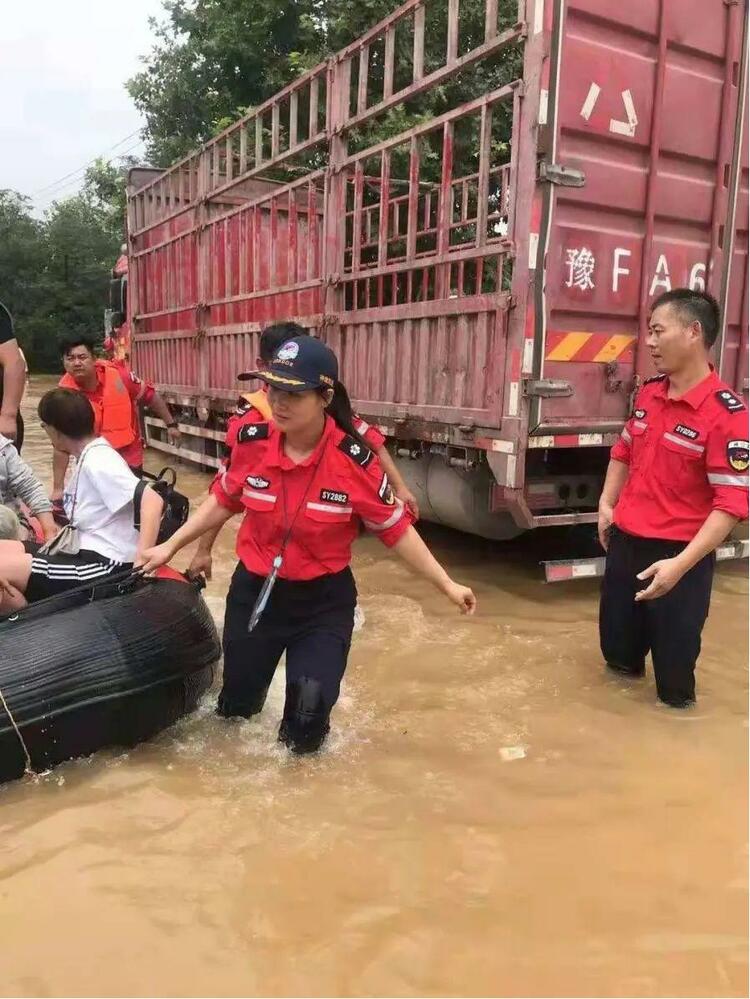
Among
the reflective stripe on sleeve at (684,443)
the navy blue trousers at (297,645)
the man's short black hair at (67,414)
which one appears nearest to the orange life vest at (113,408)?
the man's short black hair at (67,414)

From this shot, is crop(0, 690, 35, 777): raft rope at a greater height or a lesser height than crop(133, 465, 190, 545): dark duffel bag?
lesser

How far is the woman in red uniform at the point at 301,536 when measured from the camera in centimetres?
272

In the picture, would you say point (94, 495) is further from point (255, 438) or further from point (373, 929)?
point (373, 929)

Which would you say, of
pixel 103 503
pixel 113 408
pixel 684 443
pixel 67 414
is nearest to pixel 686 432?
pixel 684 443

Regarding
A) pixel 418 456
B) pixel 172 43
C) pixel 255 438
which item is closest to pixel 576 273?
pixel 418 456

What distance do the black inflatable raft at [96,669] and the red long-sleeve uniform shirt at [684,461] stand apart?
1755 millimetres

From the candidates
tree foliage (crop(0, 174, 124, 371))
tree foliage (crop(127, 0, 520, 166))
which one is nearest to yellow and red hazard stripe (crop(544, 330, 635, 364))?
tree foliage (crop(127, 0, 520, 166))

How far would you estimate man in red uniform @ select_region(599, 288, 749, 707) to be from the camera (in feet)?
9.87

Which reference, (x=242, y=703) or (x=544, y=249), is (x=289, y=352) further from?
(x=544, y=249)

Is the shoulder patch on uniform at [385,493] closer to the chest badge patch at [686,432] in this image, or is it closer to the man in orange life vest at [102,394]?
the chest badge patch at [686,432]

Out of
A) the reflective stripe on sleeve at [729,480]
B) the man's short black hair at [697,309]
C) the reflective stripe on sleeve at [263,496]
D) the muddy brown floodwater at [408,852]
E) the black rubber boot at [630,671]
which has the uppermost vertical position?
the man's short black hair at [697,309]

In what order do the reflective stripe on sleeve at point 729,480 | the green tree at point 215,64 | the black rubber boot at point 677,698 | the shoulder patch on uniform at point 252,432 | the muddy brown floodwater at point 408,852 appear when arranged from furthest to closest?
the green tree at point 215,64
the black rubber boot at point 677,698
the reflective stripe on sleeve at point 729,480
the shoulder patch on uniform at point 252,432
the muddy brown floodwater at point 408,852

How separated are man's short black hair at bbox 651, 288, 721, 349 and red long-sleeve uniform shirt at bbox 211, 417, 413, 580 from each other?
4.22 ft

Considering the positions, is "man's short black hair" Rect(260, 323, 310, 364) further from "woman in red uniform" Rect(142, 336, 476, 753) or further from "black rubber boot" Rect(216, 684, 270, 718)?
"black rubber boot" Rect(216, 684, 270, 718)
